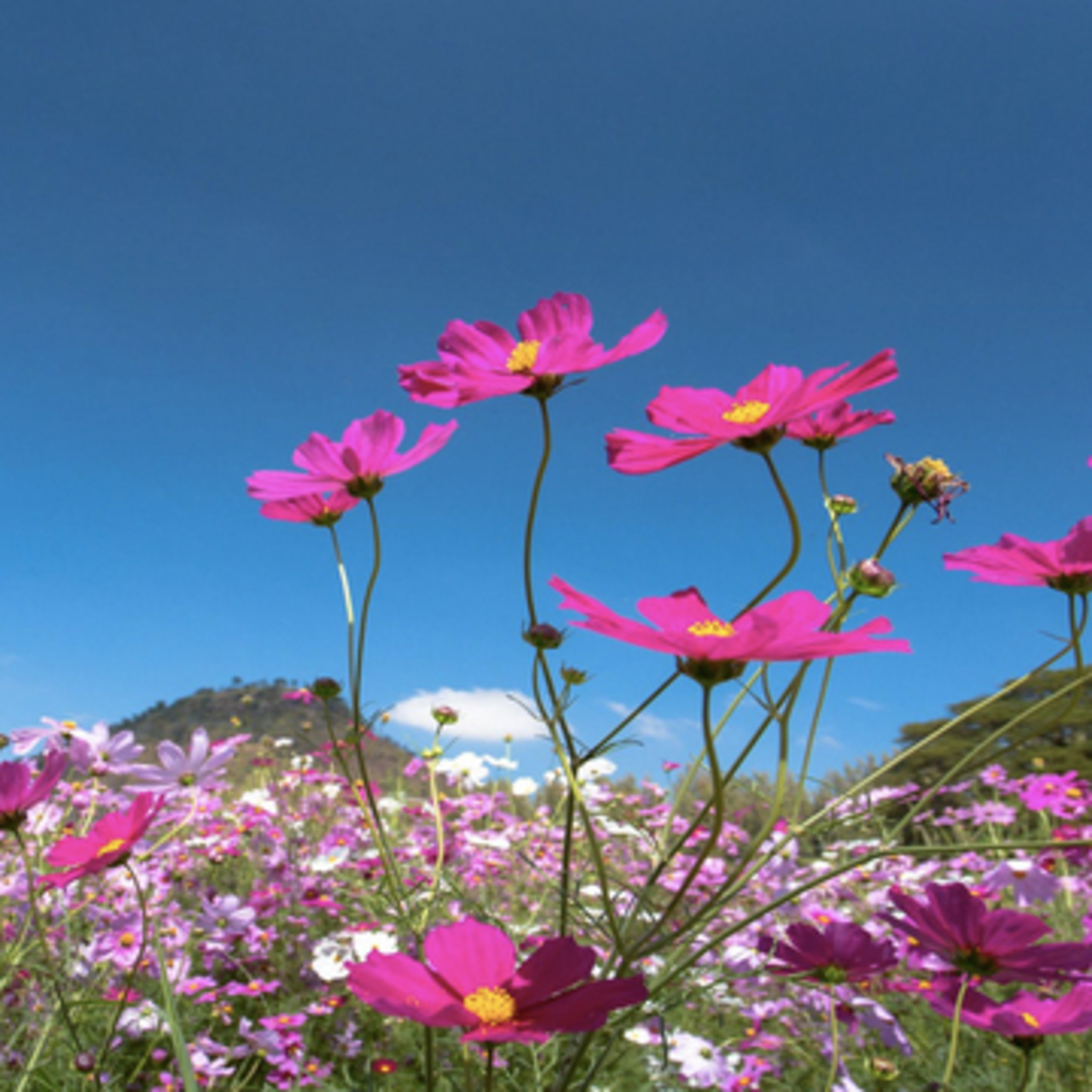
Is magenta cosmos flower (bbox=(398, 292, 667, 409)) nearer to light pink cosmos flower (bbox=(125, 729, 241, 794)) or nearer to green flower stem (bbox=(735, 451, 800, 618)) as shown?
green flower stem (bbox=(735, 451, 800, 618))

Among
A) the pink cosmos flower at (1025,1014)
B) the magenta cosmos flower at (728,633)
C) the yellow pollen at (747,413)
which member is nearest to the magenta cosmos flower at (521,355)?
the yellow pollen at (747,413)

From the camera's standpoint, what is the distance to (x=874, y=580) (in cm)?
70

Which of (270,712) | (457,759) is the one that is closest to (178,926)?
(457,759)

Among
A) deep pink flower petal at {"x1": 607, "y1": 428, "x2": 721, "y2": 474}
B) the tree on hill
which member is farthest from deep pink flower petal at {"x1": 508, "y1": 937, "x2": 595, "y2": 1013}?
the tree on hill

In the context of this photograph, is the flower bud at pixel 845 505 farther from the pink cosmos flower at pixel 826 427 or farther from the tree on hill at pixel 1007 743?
the tree on hill at pixel 1007 743

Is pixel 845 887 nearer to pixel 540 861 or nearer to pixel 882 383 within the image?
pixel 540 861

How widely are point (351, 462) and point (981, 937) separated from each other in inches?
28.1

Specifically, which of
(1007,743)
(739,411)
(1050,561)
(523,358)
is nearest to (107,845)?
(523,358)

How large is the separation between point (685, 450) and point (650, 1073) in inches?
62.2

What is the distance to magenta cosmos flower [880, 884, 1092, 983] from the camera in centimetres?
79

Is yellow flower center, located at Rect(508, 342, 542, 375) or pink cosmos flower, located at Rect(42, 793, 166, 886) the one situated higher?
yellow flower center, located at Rect(508, 342, 542, 375)

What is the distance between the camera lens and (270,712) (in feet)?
38.3

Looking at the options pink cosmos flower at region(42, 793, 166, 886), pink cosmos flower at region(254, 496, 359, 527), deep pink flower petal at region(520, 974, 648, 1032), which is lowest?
deep pink flower petal at region(520, 974, 648, 1032)

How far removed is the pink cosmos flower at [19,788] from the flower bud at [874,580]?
0.77 m
